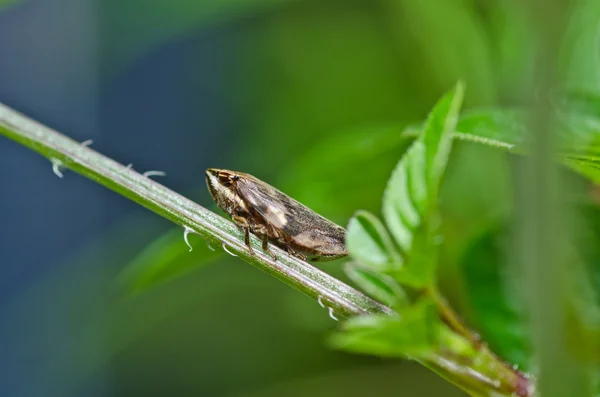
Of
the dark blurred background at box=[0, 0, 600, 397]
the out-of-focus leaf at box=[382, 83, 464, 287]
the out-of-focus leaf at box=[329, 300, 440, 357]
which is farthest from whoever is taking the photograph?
the dark blurred background at box=[0, 0, 600, 397]

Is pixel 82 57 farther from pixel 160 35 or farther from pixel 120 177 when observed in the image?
pixel 120 177

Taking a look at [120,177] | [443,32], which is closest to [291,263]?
[120,177]

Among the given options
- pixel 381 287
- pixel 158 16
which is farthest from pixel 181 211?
pixel 158 16

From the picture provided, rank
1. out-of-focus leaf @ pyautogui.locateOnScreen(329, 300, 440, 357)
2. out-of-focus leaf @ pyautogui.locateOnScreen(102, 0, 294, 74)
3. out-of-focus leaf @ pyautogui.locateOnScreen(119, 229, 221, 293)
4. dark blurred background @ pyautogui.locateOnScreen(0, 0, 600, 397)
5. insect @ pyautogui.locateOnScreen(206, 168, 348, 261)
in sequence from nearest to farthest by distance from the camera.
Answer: out-of-focus leaf @ pyautogui.locateOnScreen(329, 300, 440, 357) < out-of-focus leaf @ pyautogui.locateOnScreen(119, 229, 221, 293) < insect @ pyautogui.locateOnScreen(206, 168, 348, 261) < dark blurred background @ pyautogui.locateOnScreen(0, 0, 600, 397) < out-of-focus leaf @ pyautogui.locateOnScreen(102, 0, 294, 74)

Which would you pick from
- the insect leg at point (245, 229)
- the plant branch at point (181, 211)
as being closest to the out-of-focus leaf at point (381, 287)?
the plant branch at point (181, 211)

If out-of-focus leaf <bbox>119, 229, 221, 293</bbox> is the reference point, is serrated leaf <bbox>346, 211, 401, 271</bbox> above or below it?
below

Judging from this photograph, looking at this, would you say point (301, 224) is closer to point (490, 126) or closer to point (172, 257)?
point (172, 257)

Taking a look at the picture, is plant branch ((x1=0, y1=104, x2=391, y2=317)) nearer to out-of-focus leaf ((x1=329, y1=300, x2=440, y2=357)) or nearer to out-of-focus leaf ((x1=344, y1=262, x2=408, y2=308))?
out-of-focus leaf ((x1=344, y1=262, x2=408, y2=308))

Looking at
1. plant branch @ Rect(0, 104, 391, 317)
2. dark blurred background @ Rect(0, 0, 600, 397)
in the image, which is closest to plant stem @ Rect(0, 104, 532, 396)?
plant branch @ Rect(0, 104, 391, 317)

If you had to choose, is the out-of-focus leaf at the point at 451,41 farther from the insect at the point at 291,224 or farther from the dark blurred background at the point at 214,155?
the insect at the point at 291,224
